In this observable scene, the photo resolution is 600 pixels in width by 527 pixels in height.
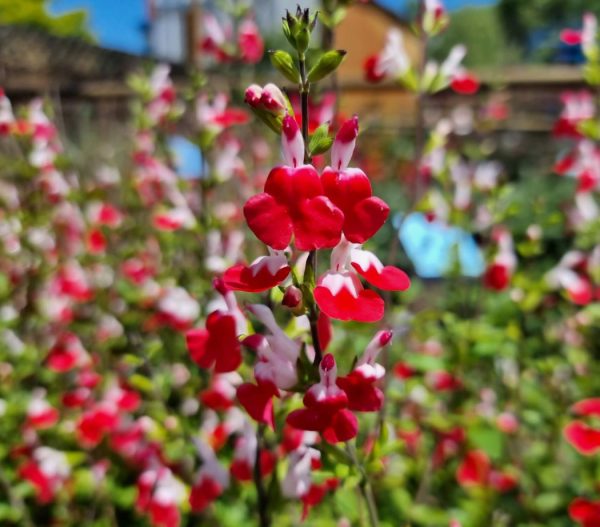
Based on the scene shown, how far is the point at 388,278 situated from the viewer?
67 centimetres

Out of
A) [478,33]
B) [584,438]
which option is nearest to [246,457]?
[584,438]

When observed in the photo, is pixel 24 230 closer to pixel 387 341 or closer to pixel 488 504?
pixel 488 504

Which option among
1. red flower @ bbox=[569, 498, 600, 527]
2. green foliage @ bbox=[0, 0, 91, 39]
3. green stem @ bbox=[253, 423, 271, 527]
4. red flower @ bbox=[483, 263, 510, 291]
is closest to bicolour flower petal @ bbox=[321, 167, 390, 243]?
green stem @ bbox=[253, 423, 271, 527]

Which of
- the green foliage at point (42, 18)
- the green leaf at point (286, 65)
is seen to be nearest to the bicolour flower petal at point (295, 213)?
the green leaf at point (286, 65)

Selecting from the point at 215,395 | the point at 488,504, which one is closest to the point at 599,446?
the point at 488,504

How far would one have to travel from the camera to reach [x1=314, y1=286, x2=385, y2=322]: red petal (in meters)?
0.62

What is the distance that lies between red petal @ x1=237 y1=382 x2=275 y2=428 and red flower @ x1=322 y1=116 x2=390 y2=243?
19 centimetres

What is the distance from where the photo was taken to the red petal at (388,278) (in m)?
0.65

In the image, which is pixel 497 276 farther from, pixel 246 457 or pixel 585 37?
pixel 246 457

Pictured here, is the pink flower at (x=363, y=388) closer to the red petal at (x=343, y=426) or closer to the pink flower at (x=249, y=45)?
the red petal at (x=343, y=426)

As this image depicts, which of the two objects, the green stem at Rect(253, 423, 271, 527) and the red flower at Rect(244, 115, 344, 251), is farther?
the green stem at Rect(253, 423, 271, 527)

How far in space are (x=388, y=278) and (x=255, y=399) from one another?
0.61 ft

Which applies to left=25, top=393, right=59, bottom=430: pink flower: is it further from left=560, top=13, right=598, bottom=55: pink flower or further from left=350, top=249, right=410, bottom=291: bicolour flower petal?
left=560, top=13, right=598, bottom=55: pink flower

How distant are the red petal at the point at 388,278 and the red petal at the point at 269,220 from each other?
0.31 ft
